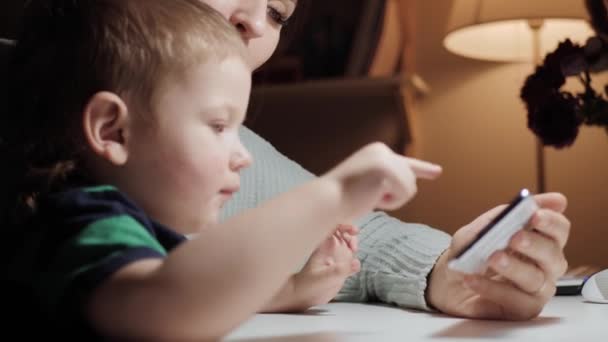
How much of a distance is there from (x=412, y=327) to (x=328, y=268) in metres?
0.12

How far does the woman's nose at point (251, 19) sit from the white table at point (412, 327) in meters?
0.36

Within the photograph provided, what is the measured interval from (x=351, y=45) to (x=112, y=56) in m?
1.85

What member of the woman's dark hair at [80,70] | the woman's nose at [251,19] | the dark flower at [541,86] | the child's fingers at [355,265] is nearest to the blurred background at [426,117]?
the dark flower at [541,86]

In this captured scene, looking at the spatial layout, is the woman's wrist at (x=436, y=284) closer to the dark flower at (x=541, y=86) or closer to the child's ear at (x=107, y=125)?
the child's ear at (x=107, y=125)

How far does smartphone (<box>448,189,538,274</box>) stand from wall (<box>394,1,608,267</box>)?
5.02ft

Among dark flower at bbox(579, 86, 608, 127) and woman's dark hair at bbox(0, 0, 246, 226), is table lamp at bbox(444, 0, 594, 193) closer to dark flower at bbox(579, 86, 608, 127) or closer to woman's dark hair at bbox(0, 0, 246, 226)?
dark flower at bbox(579, 86, 608, 127)

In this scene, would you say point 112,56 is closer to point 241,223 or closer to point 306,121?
point 241,223

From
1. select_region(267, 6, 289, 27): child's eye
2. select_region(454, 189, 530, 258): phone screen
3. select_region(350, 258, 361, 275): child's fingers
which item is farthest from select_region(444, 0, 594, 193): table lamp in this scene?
select_region(454, 189, 530, 258): phone screen

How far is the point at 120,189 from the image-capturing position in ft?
1.93

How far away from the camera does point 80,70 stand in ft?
1.95

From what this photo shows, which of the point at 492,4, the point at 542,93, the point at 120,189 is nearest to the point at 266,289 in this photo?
the point at 120,189

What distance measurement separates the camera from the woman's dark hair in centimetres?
58

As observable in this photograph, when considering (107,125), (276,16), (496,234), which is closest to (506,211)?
(496,234)

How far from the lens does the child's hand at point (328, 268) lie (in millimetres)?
795
